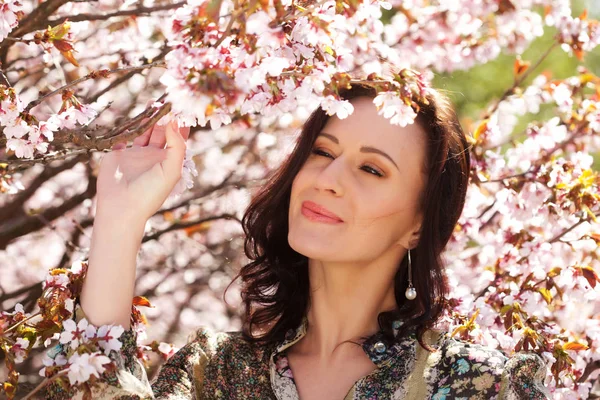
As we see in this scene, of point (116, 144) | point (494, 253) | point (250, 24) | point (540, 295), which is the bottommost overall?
point (494, 253)

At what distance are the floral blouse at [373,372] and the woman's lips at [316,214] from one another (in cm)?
31

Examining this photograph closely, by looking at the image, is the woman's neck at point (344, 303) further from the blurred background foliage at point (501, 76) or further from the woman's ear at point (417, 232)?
the blurred background foliage at point (501, 76)

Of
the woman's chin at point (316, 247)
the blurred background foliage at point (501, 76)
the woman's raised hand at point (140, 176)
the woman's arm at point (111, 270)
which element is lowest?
the blurred background foliage at point (501, 76)

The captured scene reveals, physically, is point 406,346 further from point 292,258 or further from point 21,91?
point 21,91

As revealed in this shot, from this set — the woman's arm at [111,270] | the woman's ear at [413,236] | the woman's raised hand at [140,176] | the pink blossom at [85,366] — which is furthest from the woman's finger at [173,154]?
the woman's ear at [413,236]

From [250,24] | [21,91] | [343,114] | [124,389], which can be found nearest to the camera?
[250,24]

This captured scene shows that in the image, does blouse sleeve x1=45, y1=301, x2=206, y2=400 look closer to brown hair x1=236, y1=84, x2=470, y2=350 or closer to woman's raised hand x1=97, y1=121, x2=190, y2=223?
woman's raised hand x1=97, y1=121, x2=190, y2=223

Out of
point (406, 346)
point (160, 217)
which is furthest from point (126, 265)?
point (160, 217)

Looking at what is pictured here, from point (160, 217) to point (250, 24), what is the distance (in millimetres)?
2148

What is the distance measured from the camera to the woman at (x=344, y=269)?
1.83 metres

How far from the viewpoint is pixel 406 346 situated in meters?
2.05

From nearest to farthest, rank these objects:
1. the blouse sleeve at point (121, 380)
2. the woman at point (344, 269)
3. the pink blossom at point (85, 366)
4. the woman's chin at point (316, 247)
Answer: the pink blossom at point (85, 366)
the blouse sleeve at point (121, 380)
the woman at point (344, 269)
the woman's chin at point (316, 247)

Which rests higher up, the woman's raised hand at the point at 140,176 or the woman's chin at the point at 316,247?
the woman's raised hand at the point at 140,176

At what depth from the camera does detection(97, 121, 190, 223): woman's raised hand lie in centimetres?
176
